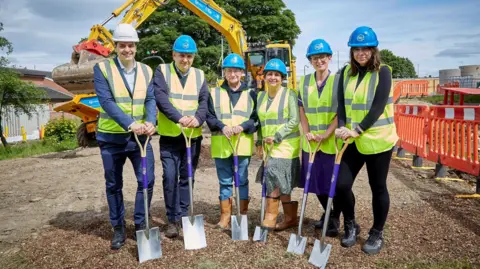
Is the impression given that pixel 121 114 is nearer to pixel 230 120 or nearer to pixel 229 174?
pixel 230 120

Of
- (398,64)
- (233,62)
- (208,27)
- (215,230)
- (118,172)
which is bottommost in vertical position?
(215,230)

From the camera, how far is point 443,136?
7.16 meters

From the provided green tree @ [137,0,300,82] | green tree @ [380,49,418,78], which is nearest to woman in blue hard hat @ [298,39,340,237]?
green tree @ [137,0,300,82]

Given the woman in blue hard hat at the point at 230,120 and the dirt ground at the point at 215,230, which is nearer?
the dirt ground at the point at 215,230

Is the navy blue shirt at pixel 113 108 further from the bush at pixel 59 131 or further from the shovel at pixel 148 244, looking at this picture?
the bush at pixel 59 131

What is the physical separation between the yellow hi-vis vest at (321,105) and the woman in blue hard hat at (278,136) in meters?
0.17

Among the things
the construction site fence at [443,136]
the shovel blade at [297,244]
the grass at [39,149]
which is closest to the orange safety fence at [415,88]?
the construction site fence at [443,136]

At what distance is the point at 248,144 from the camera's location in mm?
4414

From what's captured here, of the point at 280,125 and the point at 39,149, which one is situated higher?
the point at 280,125

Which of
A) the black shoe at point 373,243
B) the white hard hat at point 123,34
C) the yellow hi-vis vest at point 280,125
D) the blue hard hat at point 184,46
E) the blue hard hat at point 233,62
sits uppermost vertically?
the white hard hat at point 123,34

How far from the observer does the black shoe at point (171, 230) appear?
4219mm

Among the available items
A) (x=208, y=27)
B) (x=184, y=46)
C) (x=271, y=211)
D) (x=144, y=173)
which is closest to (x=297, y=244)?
(x=271, y=211)

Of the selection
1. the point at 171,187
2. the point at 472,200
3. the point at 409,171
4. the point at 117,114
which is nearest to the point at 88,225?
the point at 171,187

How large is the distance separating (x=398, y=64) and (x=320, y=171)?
250ft
